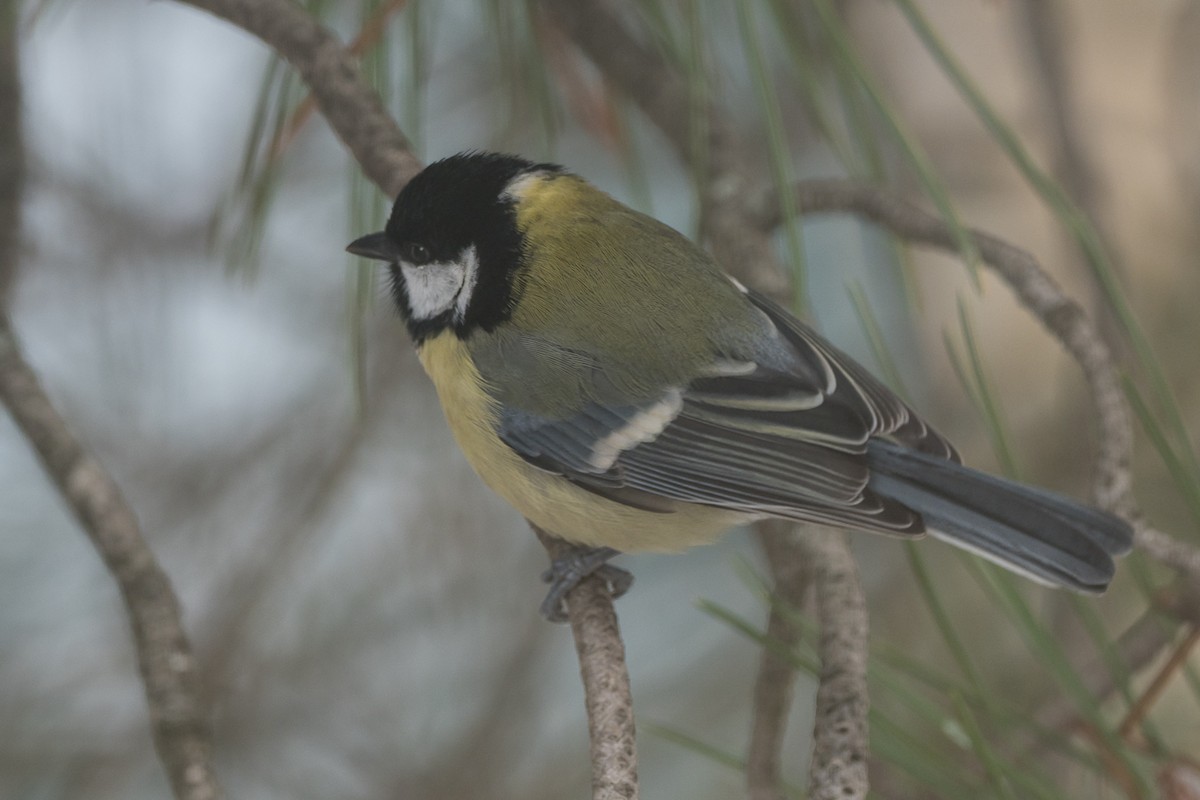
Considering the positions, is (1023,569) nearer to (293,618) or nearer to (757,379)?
(757,379)

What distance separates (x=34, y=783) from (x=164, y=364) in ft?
1.58

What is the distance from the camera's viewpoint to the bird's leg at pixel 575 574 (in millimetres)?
958

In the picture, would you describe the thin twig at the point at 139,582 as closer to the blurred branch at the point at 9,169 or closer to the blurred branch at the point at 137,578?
the blurred branch at the point at 137,578

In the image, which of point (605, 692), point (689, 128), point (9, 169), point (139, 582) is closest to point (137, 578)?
point (139, 582)

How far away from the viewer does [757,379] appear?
3.28ft

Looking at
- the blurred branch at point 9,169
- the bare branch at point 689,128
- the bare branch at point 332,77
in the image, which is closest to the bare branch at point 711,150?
the bare branch at point 689,128

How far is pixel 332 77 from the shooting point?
0.95 metres

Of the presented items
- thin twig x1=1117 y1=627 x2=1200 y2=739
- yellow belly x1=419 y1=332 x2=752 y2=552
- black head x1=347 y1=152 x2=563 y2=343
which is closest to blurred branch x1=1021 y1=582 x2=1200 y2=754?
thin twig x1=1117 y1=627 x2=1200 y2=739

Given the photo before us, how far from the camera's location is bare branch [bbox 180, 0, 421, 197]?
934 millimetres

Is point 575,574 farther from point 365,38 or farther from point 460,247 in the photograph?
point 365,38

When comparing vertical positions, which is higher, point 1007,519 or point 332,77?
point 332,77

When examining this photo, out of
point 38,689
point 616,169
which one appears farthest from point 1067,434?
point 38,689

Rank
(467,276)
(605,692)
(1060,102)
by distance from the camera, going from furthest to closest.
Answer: (1060,102)
(467,276)
(605,692)

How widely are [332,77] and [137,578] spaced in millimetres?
406
